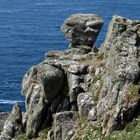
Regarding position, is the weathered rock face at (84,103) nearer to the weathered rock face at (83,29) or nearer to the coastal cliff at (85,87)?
the coastal cliff at (85,87)

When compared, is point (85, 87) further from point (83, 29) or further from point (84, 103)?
point (83, 29)

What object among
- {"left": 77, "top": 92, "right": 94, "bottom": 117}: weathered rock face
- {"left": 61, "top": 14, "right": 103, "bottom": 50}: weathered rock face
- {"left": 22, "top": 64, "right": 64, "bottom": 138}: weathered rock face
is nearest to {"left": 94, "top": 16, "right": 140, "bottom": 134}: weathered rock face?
{"left": 77, "top": 92, "right": 94, "bottom": 117}: weathered rock face

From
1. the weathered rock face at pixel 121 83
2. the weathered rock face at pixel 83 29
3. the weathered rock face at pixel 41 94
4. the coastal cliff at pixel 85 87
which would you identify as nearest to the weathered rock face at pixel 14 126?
the coastal cliff at pixel 85 87

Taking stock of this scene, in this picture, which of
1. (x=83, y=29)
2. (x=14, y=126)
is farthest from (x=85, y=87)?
(x=83, y=29)

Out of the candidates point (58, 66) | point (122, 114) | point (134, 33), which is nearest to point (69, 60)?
point (58, 66)

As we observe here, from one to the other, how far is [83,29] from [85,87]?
12635mm

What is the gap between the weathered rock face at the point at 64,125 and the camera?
170ft

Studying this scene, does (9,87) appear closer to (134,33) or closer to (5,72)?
(5,72)

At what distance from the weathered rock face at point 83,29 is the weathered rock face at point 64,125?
14307mm

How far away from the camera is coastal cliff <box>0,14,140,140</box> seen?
47.1 metres

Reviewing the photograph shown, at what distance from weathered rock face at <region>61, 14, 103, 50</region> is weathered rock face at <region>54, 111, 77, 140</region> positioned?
14307 millimetres

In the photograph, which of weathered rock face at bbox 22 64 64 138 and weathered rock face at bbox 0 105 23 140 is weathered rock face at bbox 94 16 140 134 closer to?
weathered rock face at bbox 22 64 64 138

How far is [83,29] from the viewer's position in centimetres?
6519

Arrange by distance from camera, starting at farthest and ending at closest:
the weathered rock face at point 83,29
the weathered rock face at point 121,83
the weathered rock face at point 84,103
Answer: the weathered rock face at point 83,29, the weathered rock face at point 84,103, the weathered rock face at point 121,83
